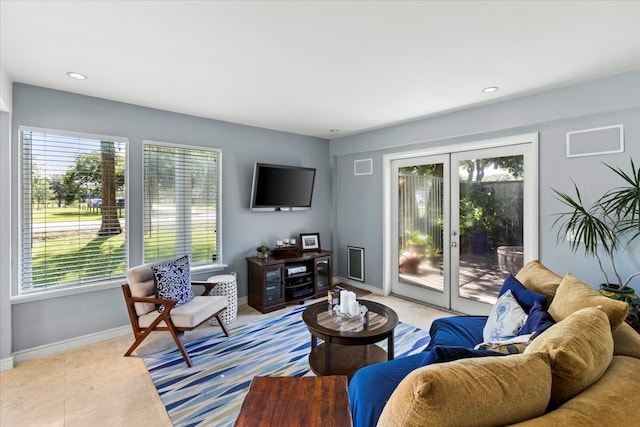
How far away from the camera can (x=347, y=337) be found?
2.16 m

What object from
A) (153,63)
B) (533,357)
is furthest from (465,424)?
(153,63)

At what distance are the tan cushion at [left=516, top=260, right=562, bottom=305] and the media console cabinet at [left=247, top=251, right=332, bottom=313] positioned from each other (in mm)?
2639

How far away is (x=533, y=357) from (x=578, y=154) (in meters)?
2.72

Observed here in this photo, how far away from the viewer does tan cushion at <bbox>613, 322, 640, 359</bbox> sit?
4.26ft

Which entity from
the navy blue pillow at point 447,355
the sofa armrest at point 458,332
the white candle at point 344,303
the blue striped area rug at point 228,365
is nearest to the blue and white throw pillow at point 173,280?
the blue striped area rug at point 228,365

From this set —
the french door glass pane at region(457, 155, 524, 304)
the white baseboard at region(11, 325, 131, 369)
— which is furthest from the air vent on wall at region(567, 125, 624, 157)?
the white baseboard at region(11, 325, 131, 369)

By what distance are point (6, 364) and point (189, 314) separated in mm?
1545

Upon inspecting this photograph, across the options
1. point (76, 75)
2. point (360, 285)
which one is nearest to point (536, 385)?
point (76, 75)

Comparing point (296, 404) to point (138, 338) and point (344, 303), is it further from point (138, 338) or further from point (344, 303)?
point (138, 338)

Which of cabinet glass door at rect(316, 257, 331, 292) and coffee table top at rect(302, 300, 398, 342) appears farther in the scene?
cabinet glass door at rect(316, 257, 331, 292)

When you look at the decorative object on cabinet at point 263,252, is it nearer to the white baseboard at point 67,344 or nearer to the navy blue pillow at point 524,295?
the white baseboard at point 67,344

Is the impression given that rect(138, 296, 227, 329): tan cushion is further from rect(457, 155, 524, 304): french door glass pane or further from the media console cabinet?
rect(457, 155, 524, 304): french door glass pane

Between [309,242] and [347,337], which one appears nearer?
[347,337]

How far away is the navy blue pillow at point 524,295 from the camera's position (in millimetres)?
1887
